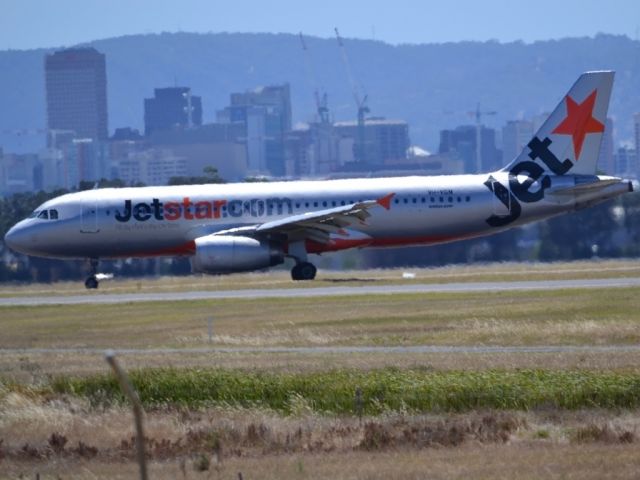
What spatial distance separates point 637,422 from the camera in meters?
23.3

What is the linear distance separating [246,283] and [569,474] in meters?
38.3

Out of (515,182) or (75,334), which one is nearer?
(75,334)

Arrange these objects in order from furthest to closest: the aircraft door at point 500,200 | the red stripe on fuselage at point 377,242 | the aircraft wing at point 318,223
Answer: the red stripe on fuselage at point 377,242 → the aircraft door at point 500,200 → the aircraft wing at point 318,223

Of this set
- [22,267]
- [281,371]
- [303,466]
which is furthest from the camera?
[22,267]

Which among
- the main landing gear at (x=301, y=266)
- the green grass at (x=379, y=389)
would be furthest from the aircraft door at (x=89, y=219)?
the green grass at (x=379, y=389)

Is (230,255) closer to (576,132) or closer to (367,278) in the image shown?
Answer: (367,278)

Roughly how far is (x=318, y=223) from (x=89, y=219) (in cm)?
894

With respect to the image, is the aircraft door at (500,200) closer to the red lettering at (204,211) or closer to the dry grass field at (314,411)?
the dry grass field at (314,411)

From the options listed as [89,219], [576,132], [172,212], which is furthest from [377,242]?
[89,219]

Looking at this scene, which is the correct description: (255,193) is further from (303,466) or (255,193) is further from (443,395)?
(303,466)

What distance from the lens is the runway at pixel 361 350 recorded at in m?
32.6

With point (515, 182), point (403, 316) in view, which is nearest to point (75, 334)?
point (403, 316)

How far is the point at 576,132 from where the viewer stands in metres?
57.4

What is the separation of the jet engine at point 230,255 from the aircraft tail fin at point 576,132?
1003 cm
